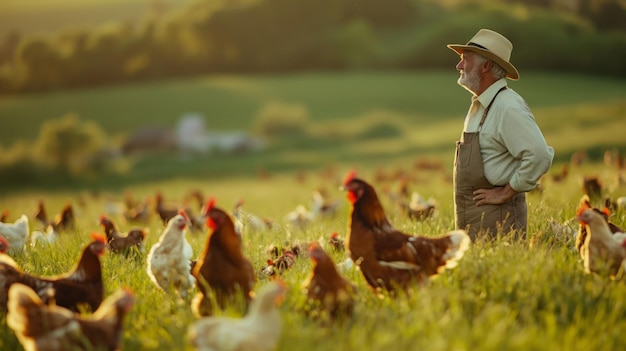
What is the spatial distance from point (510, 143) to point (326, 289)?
9.80ft

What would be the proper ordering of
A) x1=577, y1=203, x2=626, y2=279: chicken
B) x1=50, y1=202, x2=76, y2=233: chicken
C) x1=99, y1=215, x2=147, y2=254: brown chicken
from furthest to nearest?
x1=50, y1=202, x2=76, y2=233: chicken < x1=99, y1=215, x2=147, y2=254: brown chicken < x1=577, y1=203, x2=626, y2=279: chicken

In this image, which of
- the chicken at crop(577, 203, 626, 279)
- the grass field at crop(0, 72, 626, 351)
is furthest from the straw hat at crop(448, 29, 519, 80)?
the chicken at crop(577, 203, 626, 279)

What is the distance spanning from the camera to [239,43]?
196ft

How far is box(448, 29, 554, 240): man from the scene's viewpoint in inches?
278

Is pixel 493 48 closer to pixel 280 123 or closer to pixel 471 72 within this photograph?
pixel 471 72

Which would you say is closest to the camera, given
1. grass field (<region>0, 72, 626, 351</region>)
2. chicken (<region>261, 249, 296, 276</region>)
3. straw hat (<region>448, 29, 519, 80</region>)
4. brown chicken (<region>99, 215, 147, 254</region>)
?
grass field (<region>0, 72, 626, 351</region>)

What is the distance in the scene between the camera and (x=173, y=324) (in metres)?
5.43

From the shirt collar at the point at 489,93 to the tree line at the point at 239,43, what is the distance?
159ft

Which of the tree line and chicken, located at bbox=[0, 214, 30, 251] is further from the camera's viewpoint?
the tree line

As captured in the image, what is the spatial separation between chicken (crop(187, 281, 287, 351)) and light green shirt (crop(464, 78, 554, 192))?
367 centimetres

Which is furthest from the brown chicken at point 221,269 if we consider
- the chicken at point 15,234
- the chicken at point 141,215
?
the chicken at point 141,215

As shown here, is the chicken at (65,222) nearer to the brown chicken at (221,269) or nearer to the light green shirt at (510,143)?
the brown chicken at (221,269)

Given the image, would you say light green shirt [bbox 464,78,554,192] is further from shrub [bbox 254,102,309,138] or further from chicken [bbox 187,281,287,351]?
shrub [bbox 254,102,309,138]

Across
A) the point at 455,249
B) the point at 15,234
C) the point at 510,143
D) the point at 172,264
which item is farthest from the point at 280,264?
the point at 15,234
